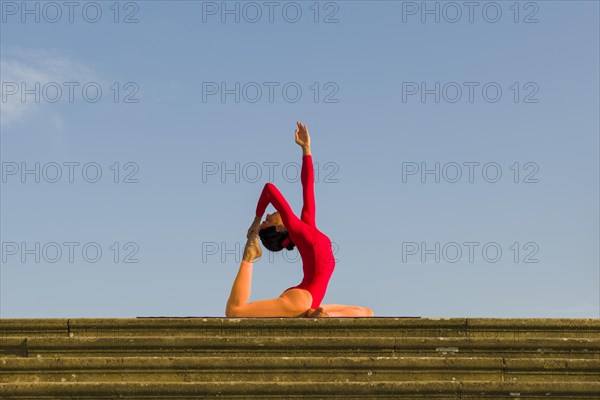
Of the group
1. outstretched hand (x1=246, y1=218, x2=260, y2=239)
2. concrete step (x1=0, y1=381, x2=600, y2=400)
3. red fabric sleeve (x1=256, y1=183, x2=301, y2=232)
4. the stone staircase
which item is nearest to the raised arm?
red fabric sleeve (x1=256, y1=183, x2=301, y2=232)

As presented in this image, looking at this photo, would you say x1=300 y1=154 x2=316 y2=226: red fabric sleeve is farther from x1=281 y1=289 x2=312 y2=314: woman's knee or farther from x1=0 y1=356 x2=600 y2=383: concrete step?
x1=0 y1=356 x2=600 y2=383: concrete step

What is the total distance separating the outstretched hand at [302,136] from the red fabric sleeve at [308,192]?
35 centimetres

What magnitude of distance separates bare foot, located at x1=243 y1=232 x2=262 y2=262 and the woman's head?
0.12 metres

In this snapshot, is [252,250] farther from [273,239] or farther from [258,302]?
[258,302]

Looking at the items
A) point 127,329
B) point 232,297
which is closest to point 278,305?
point 232,297

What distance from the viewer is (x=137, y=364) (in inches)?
335

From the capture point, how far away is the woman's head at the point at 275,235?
36.5 ft

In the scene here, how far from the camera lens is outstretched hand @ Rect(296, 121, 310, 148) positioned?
37.6 feet

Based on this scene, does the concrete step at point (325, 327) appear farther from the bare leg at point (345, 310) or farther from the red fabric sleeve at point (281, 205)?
the red fabric sleeve at point (281, 205)

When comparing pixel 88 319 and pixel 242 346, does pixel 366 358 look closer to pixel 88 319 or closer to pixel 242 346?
pixel 242 346

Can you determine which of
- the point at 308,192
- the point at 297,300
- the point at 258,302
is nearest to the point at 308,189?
the point at 308,192

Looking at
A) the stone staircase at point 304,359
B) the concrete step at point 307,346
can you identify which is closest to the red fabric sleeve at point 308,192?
the stone staircase at point 304,359

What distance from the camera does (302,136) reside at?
454 inches

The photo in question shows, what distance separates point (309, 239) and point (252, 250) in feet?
2.38
